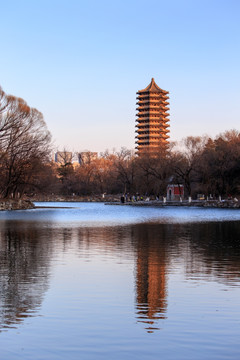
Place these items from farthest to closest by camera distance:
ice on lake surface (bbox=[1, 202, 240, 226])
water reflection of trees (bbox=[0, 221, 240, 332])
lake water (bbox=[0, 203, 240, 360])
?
ice on lake surface (bbox=[1, 202, 240, 226]), water reflection of trees (bbox=[0, 221, 240, 332]), lake water (bbox=[0, 203, 240, 360])

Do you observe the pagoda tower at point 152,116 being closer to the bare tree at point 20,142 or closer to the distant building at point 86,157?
the distant building at point 86,157

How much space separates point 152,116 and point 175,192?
5523cm

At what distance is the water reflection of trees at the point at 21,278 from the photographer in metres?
7.57

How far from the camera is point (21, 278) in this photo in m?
10.5

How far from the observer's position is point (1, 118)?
157 feet

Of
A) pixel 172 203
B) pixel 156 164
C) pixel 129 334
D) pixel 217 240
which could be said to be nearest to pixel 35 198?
pixel 156 164

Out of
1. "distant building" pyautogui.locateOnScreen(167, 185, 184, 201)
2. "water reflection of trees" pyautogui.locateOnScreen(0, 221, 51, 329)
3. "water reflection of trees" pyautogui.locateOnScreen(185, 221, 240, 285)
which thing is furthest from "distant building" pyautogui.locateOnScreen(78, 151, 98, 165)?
"water reflection of trees" pyautogui.locateOnScreen(0, 221, 51, 329)

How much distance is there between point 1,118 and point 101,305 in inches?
1640

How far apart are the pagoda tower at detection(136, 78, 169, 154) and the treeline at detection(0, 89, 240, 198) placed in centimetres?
1999

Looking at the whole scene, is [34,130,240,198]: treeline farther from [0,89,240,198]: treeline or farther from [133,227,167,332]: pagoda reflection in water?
[133,227,167,332]: pagoda reflection in water

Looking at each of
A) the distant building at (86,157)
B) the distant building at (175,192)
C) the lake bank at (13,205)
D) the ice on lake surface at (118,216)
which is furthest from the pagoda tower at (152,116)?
the ice on lake surface at (118,216)

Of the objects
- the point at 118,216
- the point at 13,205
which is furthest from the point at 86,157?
the point at 118,216

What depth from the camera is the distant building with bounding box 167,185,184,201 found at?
8469 cm

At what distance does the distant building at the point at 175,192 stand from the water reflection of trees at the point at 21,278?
220 ft
